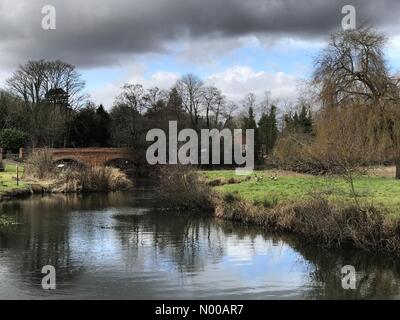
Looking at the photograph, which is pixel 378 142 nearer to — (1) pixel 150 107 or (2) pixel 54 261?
(2) pixel 54 261

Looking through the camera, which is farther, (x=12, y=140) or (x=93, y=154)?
(x=12, y=140)

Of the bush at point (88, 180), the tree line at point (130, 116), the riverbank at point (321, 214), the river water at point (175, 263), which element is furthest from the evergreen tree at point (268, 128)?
the river water at point (175, 263)

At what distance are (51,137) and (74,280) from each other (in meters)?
55.2

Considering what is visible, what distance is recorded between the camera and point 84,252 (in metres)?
16.6

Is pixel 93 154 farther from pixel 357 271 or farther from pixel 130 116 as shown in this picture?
pixel 357 271

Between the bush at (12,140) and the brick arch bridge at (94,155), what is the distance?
606 cm

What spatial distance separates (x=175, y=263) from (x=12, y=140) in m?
50.8

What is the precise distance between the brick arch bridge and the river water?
35.8m

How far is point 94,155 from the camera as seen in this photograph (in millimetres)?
60531

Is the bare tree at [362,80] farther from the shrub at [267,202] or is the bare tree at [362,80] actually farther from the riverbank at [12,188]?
the riverbank at [12,188]

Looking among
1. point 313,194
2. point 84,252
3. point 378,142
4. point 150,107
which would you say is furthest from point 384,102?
point 150,107

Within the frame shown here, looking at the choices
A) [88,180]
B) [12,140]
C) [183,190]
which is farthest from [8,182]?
[12,140]

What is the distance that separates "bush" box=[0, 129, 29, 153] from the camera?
61281mm

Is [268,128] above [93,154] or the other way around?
above
